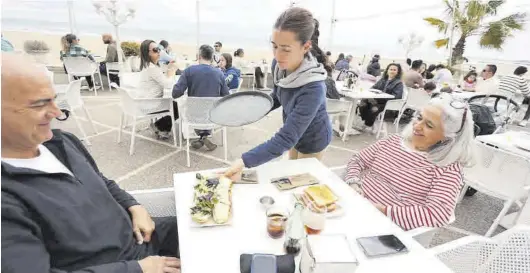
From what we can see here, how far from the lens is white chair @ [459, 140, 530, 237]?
6.77ft

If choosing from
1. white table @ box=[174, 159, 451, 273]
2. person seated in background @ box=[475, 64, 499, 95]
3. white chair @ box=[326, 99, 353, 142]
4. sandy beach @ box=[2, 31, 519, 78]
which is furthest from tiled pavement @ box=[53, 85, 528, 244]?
sandy beach @ box=[2, 31, 519, 78]

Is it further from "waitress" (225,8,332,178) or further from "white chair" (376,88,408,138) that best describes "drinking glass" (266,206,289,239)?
"white chair" (376,88,408,138)

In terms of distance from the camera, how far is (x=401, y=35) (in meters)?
10.3

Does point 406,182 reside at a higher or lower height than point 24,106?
lower

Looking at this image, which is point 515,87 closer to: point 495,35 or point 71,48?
point 495,35

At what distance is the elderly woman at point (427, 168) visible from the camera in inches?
51.5

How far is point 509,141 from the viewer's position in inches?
96.2

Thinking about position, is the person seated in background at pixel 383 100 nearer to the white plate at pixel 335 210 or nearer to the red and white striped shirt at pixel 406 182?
the red and white striped shirt at pixel 406 182

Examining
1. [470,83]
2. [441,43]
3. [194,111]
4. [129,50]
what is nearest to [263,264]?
[194,111]

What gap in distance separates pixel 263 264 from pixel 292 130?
2.38 ft

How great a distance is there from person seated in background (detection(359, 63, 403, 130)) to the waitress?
140 inches

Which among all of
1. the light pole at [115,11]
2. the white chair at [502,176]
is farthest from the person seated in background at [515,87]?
the light pole at [115,11]

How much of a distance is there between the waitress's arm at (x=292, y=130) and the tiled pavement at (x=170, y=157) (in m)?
0.49

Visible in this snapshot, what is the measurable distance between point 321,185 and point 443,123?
2.19ft
